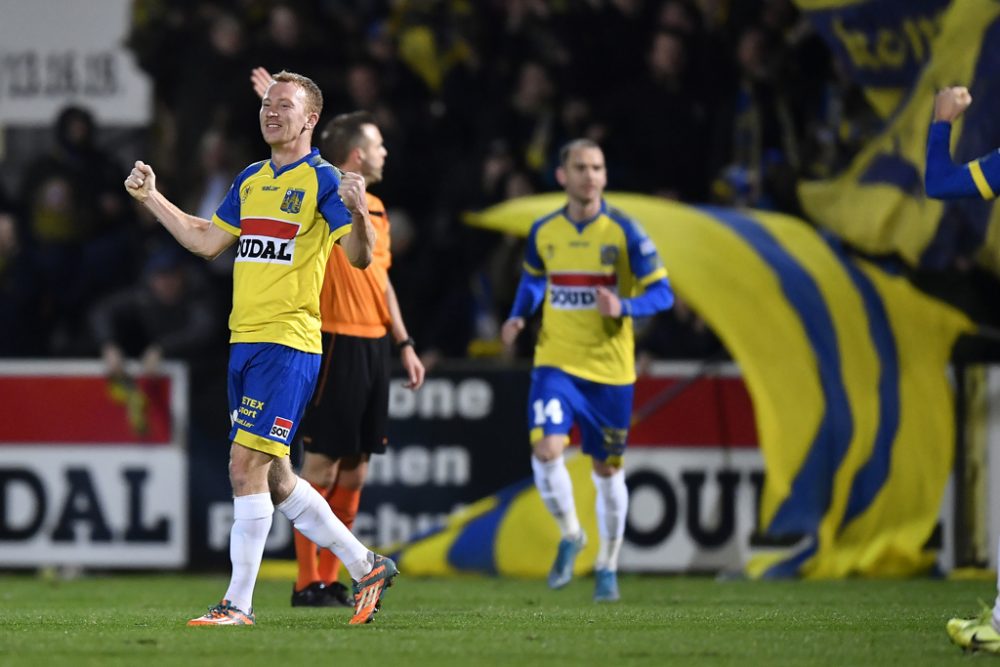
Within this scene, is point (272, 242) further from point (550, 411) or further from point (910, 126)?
point (910, 126)

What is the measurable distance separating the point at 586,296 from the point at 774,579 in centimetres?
247

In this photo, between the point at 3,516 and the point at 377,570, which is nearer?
the point at 377,570

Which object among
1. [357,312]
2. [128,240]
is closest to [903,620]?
[357,312]

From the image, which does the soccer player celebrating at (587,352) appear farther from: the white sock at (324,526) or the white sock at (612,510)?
the white sock at (324,526)


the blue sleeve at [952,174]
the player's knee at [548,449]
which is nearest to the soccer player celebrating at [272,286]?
the blue sleeve at [952,174]

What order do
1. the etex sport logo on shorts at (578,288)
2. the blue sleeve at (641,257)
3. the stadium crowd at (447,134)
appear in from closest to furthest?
the blue sleeve at (641,257) < the etex sport logo on shorts at (578,288) < the stadium crowd at (447,134)

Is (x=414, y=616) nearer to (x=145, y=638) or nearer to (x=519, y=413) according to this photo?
(x=145, y=638)

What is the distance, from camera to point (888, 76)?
415 inches

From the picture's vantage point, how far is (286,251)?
645cm

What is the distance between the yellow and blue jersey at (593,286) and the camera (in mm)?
8797

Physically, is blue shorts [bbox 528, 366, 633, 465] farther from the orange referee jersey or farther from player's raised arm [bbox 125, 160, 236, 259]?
player's raised arm [bbox 125, 160, 236, 259]

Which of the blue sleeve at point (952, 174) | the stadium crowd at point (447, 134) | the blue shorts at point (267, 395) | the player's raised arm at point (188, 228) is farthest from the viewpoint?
the stadium crowd at point (447, 134)

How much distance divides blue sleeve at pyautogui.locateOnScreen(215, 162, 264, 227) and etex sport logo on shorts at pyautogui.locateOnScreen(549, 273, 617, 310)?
2.56 m

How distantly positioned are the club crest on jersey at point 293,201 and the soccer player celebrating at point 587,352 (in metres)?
2.44
